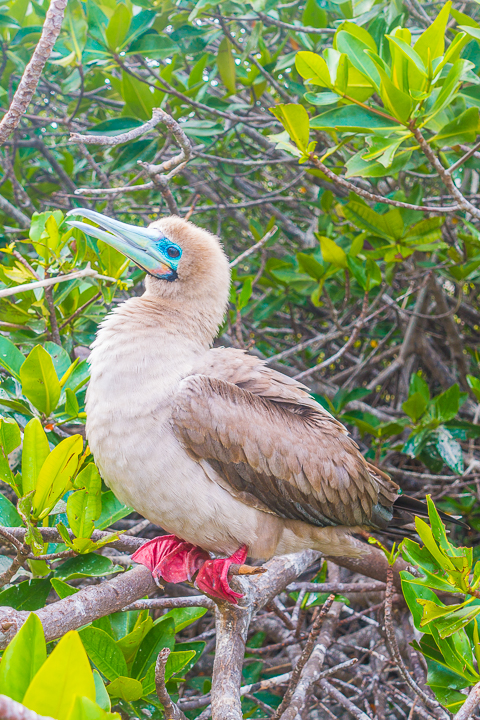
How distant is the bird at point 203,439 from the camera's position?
2000 millimetres

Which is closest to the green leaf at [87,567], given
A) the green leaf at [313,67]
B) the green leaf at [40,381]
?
the green leaf at [40,381]

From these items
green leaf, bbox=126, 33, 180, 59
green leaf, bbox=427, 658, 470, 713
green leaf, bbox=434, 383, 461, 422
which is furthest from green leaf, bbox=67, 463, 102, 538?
green leaf, bbox=126, 33, 180, 59

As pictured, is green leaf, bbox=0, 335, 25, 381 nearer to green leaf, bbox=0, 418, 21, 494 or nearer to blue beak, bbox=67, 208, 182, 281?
green leaf, bbox=0, 418, 21, 494

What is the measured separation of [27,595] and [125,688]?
0.51 meters

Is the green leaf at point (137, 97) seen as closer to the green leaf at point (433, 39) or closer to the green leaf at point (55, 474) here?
the green leaf at point (433, 39)

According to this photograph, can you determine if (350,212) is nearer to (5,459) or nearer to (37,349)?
(37,349)

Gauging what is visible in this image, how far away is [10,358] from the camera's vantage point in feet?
7.33

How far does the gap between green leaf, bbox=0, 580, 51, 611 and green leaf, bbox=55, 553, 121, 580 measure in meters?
0.07

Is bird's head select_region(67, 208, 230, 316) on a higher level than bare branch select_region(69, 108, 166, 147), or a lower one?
lower

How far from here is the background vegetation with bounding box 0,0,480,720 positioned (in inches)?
71.2

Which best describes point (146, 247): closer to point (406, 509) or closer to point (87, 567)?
point (87, 567)

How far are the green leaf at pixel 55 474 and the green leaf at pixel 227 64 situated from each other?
2.95m

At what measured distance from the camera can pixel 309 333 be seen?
526cm

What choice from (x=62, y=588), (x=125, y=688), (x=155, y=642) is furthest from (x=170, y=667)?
(x=62, y=588)
